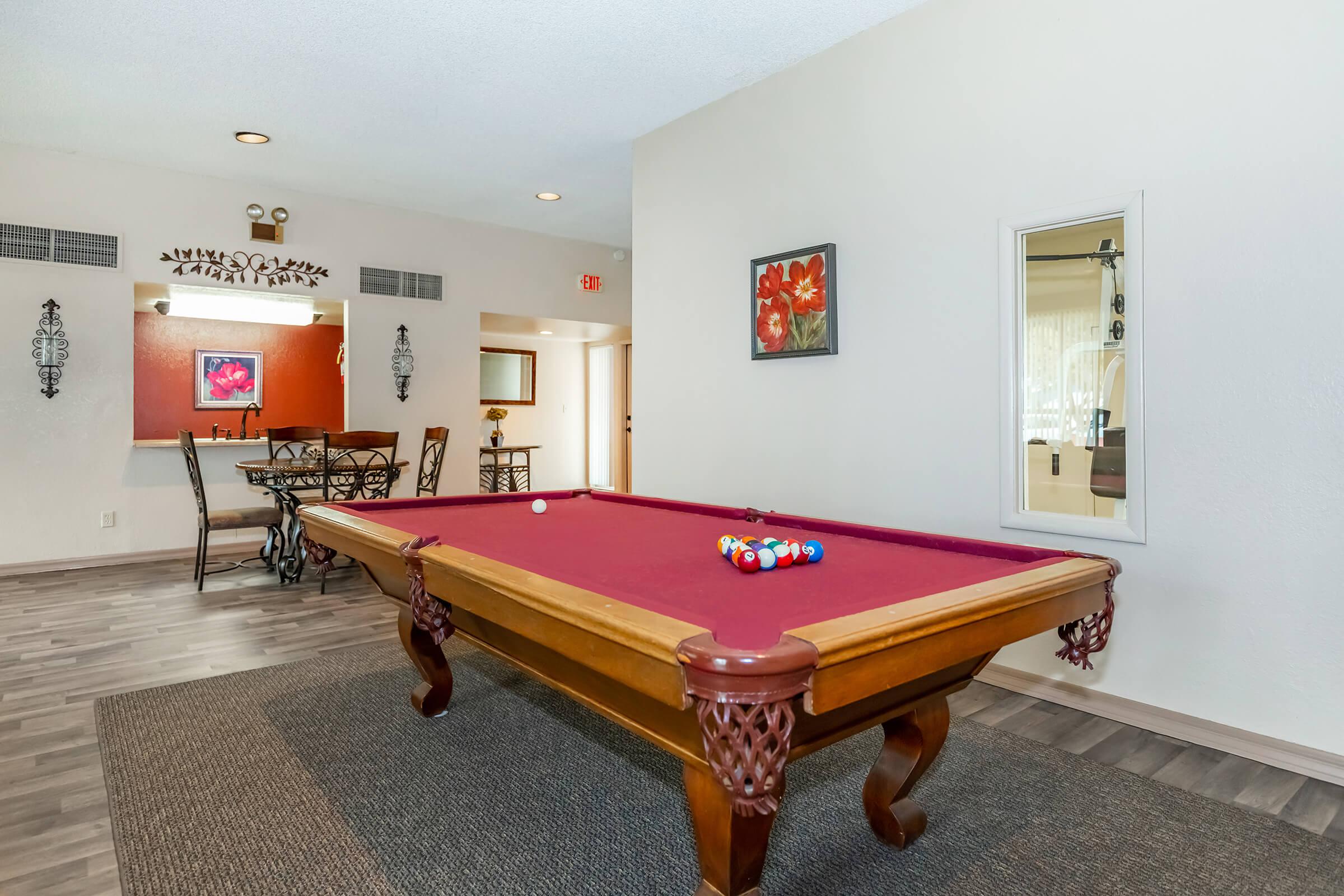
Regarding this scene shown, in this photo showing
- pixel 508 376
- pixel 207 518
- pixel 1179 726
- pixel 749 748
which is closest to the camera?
pixel 749 748

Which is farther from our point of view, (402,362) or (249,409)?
(249,409)

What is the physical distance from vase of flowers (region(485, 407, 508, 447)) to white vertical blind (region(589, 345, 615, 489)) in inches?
51.0

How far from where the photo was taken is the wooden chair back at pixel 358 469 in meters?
4.72

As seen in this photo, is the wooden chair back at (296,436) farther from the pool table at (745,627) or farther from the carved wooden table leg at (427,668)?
the pool table at (745,627)

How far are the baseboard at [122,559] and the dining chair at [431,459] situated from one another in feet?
4.19

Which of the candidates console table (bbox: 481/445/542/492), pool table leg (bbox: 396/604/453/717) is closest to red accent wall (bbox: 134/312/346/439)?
console table (bbox: 481/445/542/492)

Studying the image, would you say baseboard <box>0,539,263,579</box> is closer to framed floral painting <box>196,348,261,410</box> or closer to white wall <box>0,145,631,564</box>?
white wall <box>0,145,631,564</box>

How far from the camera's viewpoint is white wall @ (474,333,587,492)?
9.41m

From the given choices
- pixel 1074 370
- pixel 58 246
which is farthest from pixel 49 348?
pixel 1074 370

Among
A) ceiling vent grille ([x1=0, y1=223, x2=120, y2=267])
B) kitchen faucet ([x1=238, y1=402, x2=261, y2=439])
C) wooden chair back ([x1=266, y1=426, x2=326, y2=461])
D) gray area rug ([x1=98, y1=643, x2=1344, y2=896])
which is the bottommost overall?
gray area rug ([x1=98, y1=643, x2=1344, y2=896])

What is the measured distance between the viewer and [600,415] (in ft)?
32.6

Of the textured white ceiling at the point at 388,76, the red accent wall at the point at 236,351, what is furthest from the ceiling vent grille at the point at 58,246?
the red accent wall at the point at 236,351

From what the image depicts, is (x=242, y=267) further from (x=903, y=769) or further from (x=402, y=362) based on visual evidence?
(x=903, y=769)

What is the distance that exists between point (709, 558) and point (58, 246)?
5.29 metres
